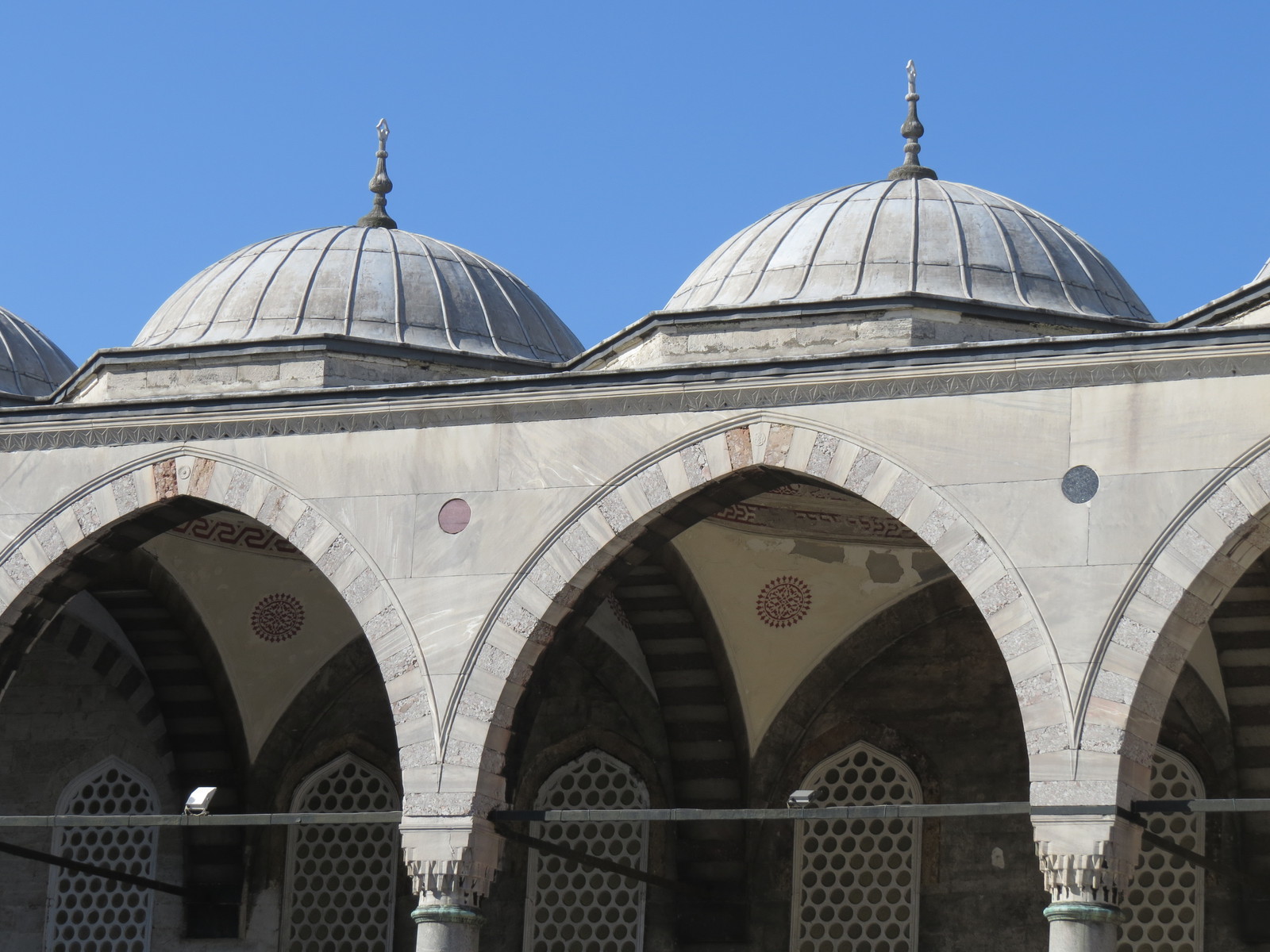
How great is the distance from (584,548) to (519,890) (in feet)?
11.3

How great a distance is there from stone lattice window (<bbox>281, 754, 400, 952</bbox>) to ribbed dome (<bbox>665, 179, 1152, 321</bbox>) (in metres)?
3.38

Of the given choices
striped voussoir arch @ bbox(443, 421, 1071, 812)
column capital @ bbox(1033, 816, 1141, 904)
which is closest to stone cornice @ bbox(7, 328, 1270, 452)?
striped voussoir arch @ bbox(443, 421, 1071, 812)

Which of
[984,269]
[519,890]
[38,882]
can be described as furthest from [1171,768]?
[38,882]

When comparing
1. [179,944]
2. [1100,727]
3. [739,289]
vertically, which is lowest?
[179,944]

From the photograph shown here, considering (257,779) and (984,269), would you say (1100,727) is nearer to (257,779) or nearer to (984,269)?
(984,269)

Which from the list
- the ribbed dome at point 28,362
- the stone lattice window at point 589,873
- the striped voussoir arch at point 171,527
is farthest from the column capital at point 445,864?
the ribbed dome at point 28,362

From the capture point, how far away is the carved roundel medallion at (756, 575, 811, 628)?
1212 centimetres

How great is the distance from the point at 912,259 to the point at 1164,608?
3.45m

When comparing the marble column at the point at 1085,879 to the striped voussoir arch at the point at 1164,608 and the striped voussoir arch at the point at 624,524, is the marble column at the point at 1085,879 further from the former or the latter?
the striped voussoir arch at the point at 624,524

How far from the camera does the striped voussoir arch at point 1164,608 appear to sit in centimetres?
897

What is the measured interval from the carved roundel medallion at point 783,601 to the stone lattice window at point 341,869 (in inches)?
99.4

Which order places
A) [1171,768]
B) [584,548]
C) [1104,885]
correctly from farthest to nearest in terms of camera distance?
1. [1171,768]
2. [584,548]
3. [1104,885]

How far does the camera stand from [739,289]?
479 inches

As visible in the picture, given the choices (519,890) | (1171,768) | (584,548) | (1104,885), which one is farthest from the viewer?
(519,890)
